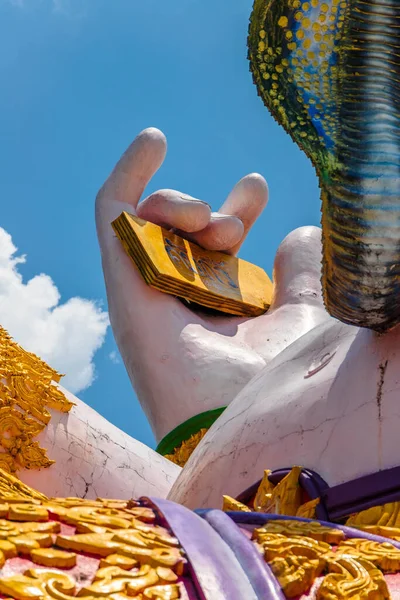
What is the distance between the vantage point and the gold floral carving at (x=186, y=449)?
3.00m

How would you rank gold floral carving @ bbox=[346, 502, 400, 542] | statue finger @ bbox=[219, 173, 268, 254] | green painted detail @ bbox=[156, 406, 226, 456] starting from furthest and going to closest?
statue finger @ bbox=[219, 173, 268, 254]
green painted detail @ bbox=[156, 406, 226, 456]
gold floral carving @ bbox=[346, 502, 400, 542]

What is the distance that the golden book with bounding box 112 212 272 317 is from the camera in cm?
352

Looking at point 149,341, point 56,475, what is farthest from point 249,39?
point 149,341

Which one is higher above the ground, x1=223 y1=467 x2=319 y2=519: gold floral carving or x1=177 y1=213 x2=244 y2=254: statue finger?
x1=177 y1=213 x2=244 y2=254: statue finger

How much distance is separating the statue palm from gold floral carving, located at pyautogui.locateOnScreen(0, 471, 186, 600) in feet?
7.18

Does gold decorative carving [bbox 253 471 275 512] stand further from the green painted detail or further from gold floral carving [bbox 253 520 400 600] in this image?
the green painted detail

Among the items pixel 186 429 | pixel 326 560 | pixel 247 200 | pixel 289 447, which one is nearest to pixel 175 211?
pixel 247 200

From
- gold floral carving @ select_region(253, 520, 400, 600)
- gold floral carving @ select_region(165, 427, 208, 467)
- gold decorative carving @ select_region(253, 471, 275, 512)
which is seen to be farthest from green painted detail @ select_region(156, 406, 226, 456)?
gold floral carving @ select_region(253, 520, 400, 600)

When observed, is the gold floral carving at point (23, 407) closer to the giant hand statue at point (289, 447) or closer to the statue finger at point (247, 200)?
the giant hand statue at point (289, 447)

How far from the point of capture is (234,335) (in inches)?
140

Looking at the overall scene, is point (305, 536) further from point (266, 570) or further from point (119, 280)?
point (119, 280)

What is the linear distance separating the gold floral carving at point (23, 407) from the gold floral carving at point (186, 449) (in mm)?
810

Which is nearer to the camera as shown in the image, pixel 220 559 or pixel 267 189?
pixel 220 559

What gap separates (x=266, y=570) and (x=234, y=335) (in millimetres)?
2679
